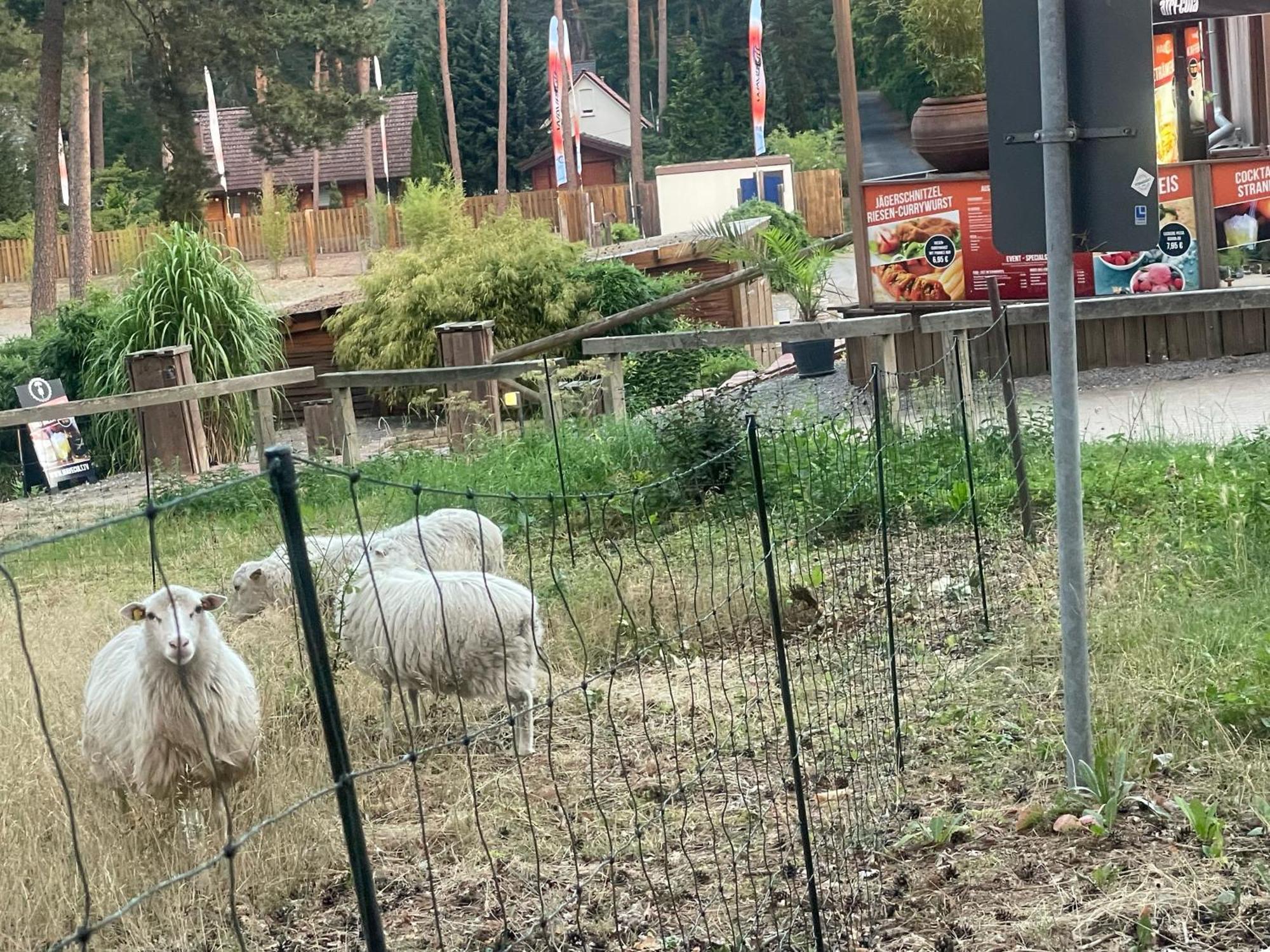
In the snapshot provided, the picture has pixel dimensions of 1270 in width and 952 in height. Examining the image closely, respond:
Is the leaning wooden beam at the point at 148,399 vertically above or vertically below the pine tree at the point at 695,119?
below

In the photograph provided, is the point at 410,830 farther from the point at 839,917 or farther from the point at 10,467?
the point at 10,467

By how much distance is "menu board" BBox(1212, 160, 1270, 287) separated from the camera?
13836 millimetres

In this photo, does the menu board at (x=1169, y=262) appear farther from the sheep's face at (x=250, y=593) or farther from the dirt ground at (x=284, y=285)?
the dirt ground at (x=284, y=285)

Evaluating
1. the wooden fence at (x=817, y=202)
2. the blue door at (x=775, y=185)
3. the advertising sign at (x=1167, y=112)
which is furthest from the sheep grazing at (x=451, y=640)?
the wooden fence at (x=817, y=202)

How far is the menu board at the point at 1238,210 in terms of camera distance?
45.4ft

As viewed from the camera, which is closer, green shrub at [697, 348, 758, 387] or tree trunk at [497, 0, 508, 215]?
green shrub at [697, 348, 758, 387]

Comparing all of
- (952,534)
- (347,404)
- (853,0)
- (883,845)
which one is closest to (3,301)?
(853,0)

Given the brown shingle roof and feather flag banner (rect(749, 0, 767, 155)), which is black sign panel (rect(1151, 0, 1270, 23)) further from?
the brown shingle roof

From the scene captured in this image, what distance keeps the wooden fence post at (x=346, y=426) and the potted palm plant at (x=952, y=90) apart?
5.88 meters

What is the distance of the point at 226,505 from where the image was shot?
11.4 m

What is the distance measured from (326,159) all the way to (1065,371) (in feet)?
197

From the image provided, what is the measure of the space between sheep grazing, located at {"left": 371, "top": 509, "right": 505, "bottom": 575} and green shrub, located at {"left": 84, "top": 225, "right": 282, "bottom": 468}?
879 centimetres

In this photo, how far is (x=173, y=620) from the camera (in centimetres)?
421

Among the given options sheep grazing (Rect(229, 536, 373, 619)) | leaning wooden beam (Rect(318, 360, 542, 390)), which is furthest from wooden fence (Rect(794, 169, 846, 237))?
sheep grazing (Rect(229, 536, 373, 619))
